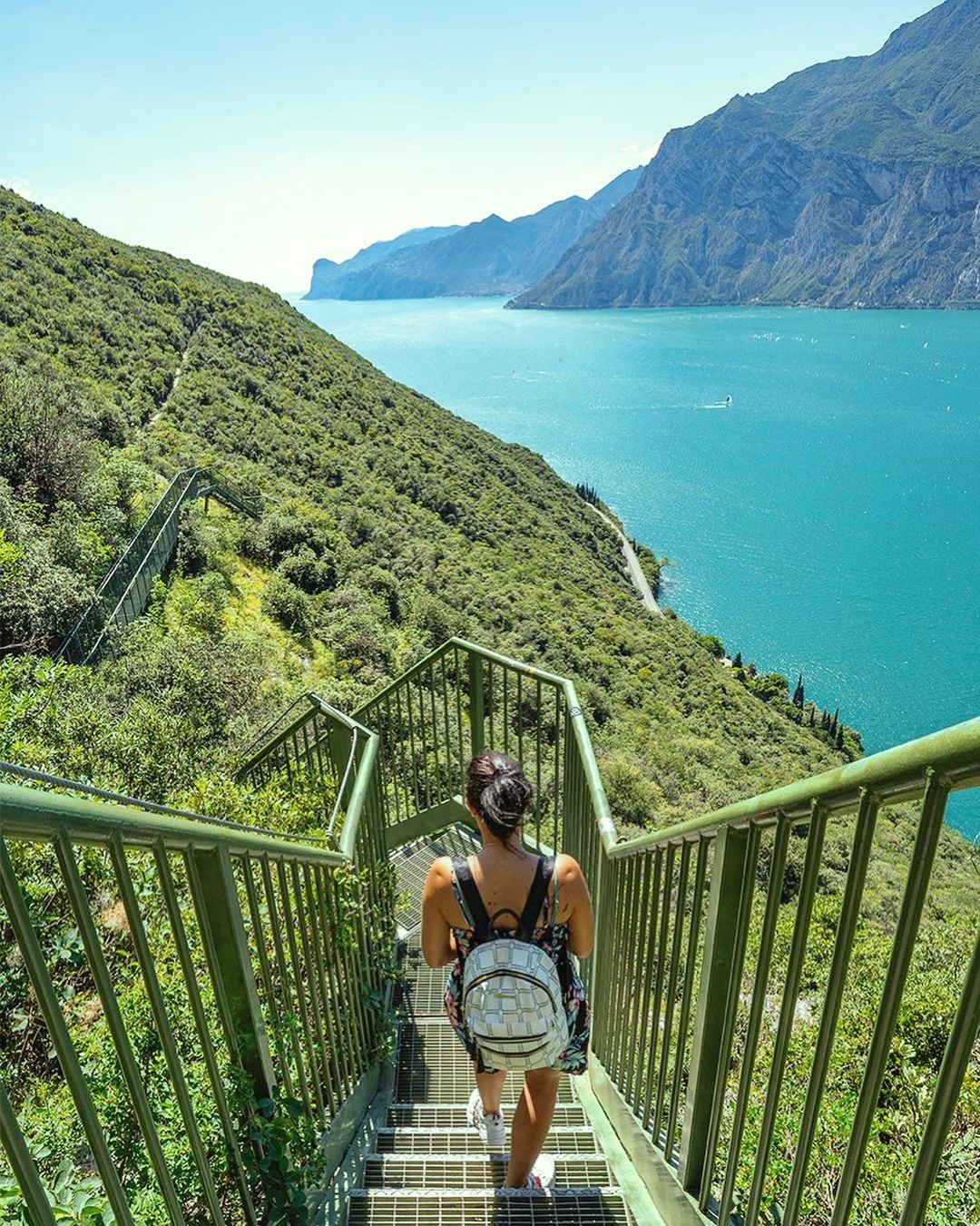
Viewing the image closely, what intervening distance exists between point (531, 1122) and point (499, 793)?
117cm

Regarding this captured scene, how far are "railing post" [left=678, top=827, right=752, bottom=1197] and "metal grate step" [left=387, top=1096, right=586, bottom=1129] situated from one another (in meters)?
1.43

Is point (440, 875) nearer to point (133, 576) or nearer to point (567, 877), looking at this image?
point (567, 877)

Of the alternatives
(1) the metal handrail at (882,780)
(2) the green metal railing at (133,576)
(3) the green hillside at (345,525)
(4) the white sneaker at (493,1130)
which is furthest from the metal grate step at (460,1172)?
(2) the green metal railing at (133,576)

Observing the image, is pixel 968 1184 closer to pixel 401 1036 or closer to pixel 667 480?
pixel 401 1036

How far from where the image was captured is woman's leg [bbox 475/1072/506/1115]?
2.77 m

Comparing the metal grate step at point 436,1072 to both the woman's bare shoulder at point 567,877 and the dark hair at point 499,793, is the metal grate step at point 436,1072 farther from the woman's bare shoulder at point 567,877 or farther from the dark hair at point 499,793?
the dark hair at point 499,793

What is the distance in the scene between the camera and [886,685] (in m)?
49.9

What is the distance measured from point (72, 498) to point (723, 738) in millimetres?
27985

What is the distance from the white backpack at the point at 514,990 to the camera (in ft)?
6.88

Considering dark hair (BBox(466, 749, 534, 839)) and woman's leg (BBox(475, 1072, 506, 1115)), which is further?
woman's leg (BBox(475, 1072, 506, 1115))

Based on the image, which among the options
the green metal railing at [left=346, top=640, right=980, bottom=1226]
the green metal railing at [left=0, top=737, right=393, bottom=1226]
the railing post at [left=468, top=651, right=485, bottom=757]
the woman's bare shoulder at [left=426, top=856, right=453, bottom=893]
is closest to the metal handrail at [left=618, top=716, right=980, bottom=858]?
the green metal railing at [left=346, top=640, right=980, bottom=1226]

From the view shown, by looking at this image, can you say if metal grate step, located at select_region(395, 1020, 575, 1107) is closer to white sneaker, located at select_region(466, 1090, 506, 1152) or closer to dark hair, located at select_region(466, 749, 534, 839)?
white sneaker, located at select_region(466, 1090, 506, 1152)

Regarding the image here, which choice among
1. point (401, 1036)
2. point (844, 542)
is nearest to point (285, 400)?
point (401, 1036)

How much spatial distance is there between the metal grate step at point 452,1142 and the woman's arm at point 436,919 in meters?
1.09
